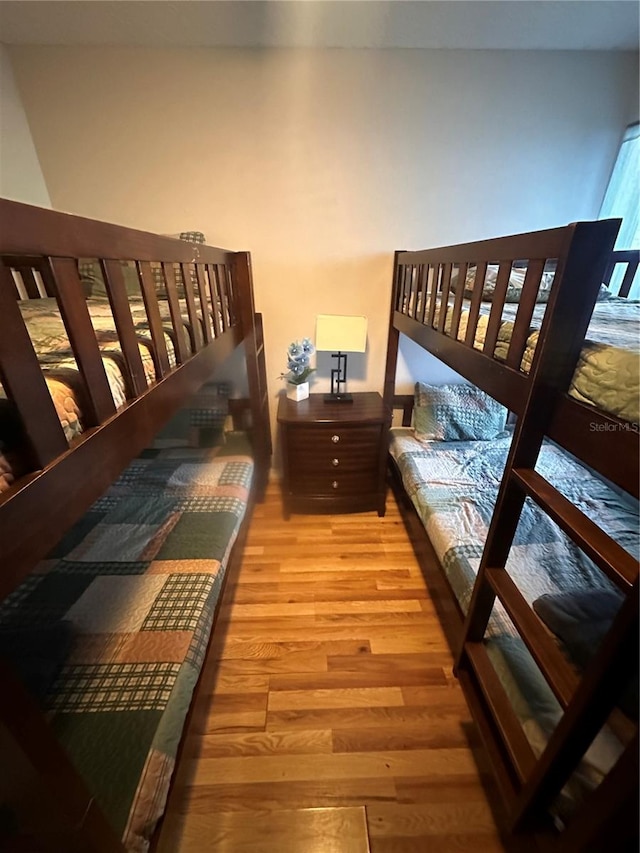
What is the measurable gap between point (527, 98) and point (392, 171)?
732 millimetres

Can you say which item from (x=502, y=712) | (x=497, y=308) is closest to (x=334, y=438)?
(x=497, y=308)

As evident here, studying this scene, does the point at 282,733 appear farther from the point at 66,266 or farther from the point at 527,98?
the point at 527,98

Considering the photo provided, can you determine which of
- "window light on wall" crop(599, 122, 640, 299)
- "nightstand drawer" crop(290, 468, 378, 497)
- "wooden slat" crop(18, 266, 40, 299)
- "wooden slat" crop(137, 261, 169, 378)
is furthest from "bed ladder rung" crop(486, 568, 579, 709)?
"wooden slat" crop(18, 266, 40, 299)

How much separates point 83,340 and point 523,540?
59.0 inches

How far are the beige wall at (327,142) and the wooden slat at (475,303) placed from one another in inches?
48.4

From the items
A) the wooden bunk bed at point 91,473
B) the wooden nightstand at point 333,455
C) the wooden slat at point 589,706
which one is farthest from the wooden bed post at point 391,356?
the wooden slat at point 589,706

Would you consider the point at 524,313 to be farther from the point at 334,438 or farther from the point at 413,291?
the point at 334,438

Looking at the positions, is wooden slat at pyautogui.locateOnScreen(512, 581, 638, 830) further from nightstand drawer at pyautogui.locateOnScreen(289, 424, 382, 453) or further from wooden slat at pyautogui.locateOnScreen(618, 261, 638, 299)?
wooden slat at pyautogui.locateOnScreen(618, 261, 638, 299)

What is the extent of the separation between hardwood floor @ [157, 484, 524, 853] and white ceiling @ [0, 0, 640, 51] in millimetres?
2493

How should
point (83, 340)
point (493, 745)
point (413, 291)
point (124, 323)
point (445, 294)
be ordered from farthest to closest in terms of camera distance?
point (413, 291), point (445, 294), point (493, 745), point (124, 323), point (83, 340)

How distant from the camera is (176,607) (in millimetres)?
1103

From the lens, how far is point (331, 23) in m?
1.60

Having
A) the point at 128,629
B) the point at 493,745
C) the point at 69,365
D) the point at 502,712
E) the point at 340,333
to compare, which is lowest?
the point at 493,745

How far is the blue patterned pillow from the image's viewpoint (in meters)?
2.17
